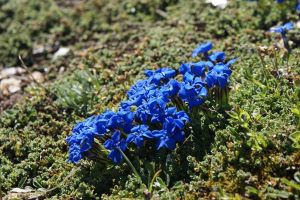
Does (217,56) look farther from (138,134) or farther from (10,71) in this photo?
(10,71)

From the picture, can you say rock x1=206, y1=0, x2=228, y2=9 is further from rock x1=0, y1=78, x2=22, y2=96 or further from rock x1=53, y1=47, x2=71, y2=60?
rock x1=0, y1=78, x2=22, y2=96

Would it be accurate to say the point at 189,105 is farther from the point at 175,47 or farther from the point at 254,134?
the point at 175,47

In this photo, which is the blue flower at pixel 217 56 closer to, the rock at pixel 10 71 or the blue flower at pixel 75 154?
the blue flower at pixel 75 154

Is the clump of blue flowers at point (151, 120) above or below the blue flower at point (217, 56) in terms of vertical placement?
below

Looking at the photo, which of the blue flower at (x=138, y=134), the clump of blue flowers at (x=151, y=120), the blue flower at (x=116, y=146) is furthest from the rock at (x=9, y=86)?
the blue flower at (x=138, y=134)

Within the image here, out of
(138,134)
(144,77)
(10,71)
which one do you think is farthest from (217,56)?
(10,71)

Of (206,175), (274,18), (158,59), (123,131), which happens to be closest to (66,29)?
(158,59)
